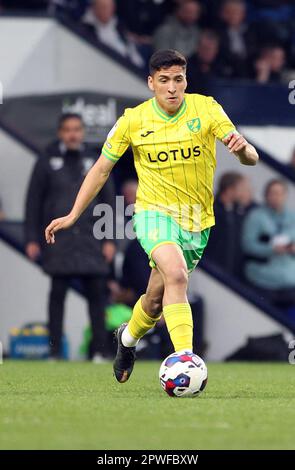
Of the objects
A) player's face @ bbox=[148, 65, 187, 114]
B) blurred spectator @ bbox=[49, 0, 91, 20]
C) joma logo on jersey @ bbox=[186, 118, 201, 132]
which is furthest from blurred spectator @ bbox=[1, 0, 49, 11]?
joma logo on jersey @ bbox=[186, 118, 201, 132]

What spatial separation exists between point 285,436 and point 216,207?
8848 mm

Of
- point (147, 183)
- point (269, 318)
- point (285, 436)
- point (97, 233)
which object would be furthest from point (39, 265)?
point (285, 436)

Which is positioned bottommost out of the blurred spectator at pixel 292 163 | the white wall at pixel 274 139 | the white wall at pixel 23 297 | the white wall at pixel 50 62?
the white wall at pixel 23 297

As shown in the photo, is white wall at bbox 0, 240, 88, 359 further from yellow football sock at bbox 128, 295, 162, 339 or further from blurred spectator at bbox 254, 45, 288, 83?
yellow football sock at bbox 128, 295, 162, 339

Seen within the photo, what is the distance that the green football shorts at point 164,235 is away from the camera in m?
9.11

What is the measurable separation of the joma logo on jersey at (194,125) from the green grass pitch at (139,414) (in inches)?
68.2

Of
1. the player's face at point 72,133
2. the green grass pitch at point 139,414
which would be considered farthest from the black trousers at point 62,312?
the green grass pitch at point 139,414

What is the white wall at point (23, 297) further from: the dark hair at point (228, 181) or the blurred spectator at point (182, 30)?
the blurred spectator at point (182, 30)

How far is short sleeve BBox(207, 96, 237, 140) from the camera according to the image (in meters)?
9.07

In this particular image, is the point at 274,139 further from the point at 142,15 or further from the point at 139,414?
the point at 139,414

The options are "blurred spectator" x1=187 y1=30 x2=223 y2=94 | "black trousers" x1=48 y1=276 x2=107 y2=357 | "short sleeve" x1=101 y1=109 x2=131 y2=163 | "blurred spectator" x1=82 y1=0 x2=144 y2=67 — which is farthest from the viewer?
"blurred spectator" x1=187 y1=30 x2=223 y2=94

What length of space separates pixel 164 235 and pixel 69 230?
4846 mm

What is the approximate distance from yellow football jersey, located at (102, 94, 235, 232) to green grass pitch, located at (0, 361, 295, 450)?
4.12ft

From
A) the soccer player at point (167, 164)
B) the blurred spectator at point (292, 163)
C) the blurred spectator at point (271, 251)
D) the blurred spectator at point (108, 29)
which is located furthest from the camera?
the blurred spectator at point (292, 163)
